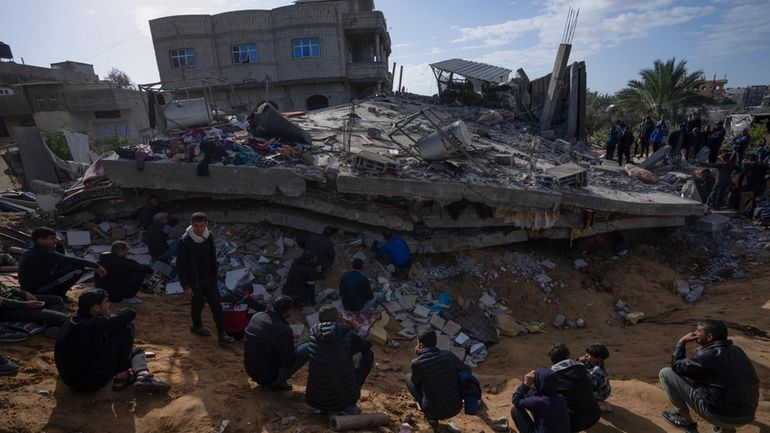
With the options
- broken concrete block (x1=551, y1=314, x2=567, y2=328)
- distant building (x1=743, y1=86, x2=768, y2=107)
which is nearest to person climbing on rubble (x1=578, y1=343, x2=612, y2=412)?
broken concrete block (x1=551, y1=314, x2=567, y2=328)

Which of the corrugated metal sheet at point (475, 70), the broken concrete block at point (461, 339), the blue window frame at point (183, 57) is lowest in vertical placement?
the broken concrete block at point (461, 339)

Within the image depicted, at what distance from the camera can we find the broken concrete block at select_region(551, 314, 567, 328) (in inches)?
254

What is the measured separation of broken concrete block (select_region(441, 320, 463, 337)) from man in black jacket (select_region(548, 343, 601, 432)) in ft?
8.27

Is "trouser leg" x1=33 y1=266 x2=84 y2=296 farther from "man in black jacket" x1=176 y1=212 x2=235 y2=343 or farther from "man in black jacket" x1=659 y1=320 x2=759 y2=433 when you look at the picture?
"man in black jacket" x1=659 y1=320 x2=759 y2=433

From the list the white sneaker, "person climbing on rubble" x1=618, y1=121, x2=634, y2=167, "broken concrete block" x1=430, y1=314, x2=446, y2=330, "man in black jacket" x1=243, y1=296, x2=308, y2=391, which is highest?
"person climbing on rubble" x1=618, y1=121, x2=634, y2=167

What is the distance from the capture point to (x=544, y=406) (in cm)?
323

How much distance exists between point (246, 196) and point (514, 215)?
4.75 meters

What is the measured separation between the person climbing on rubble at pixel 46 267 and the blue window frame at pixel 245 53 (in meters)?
21.3

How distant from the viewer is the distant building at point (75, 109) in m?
20.5

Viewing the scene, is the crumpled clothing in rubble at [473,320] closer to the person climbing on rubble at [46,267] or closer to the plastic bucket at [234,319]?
the plastic bucket at [234,319]

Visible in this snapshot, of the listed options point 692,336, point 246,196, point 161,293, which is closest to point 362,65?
point 246,196

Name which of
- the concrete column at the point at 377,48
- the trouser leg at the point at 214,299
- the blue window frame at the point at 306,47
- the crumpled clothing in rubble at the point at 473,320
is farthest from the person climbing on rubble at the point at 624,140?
the blue window frame at the point at 306,47

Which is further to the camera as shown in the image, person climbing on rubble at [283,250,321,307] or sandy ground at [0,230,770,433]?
person climbing on rubble at [283,250,321,307]

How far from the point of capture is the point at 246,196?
290 inches
